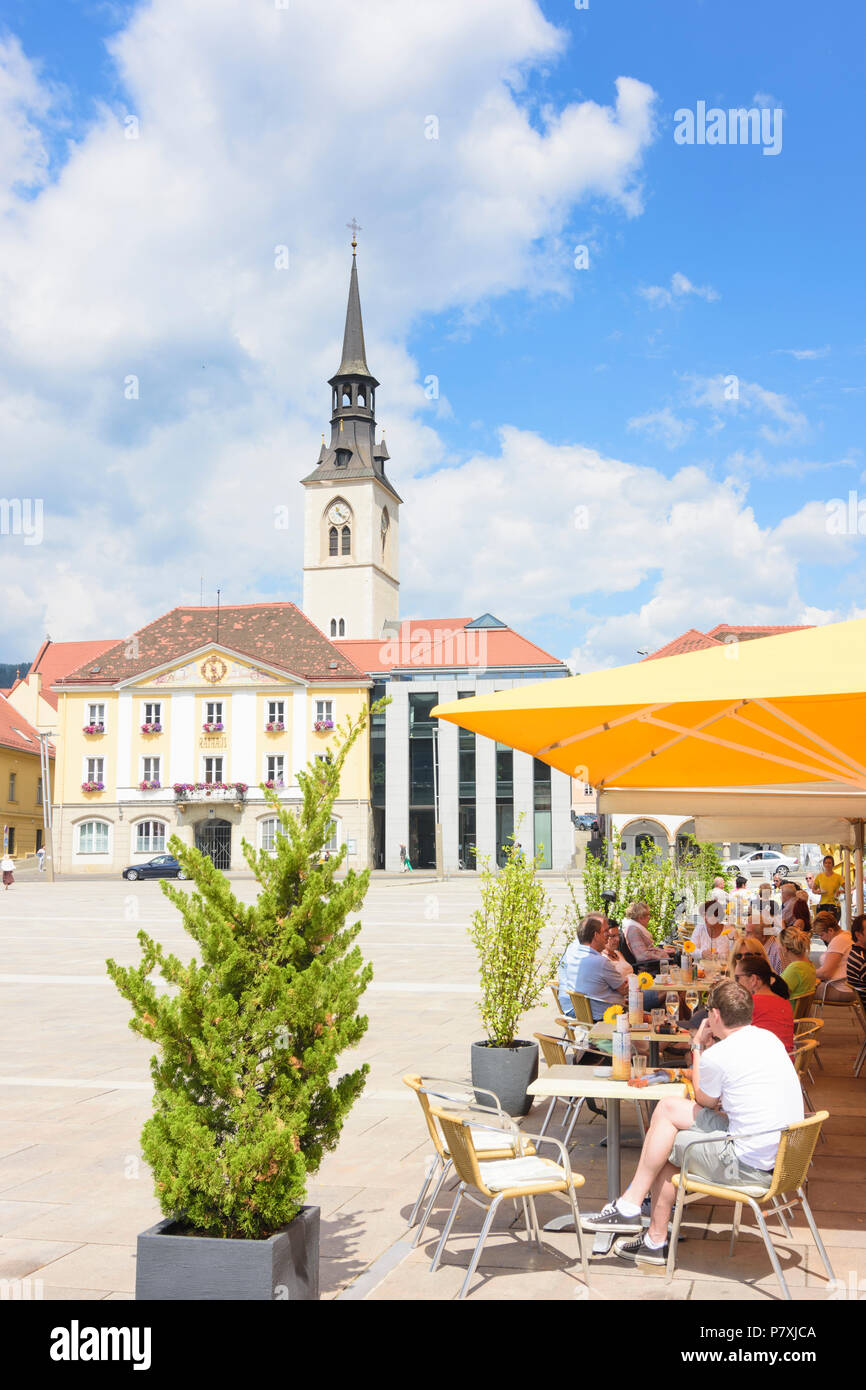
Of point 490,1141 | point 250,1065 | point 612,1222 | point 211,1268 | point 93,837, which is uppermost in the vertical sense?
point 250,1065

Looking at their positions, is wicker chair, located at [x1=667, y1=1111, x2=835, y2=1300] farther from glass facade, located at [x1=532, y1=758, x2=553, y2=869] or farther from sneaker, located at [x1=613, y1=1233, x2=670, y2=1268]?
glass facade, located at [x1=532, y1=758, x2=553, y2=869]

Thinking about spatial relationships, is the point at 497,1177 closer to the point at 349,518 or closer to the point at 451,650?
the point at 451,650

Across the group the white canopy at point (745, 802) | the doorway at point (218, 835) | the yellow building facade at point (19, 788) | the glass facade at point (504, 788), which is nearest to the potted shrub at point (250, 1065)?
the white canopy at point (745, 802)

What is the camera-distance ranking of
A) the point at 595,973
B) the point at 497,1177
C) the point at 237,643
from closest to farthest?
the point at 497,1177 → the point at 595,973 → the point at 237,643

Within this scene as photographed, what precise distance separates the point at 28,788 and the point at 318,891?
6860 cm

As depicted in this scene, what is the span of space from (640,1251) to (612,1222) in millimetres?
212

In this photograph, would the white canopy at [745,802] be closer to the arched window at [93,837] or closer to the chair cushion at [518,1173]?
the chair cushion at [518,1173]

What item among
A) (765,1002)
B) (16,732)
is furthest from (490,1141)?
(16,732)

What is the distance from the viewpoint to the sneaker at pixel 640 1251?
195 inches

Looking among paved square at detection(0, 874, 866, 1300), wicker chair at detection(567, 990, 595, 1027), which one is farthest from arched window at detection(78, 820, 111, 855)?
wicker chair at detection(567, 990, 595, 1027)

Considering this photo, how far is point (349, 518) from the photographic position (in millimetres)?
81562

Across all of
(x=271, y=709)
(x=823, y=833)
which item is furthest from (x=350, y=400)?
(x=823, y=833)

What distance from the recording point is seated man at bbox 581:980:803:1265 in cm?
488
